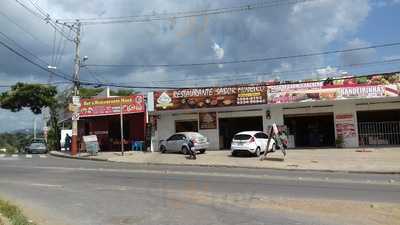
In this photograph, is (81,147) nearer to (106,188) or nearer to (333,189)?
(106,188)

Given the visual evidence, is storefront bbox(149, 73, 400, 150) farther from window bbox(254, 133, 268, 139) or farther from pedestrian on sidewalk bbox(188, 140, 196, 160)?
pedestrian on sidewalk bbox(188, 140, 196, 160)

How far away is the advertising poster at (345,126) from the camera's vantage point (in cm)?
3750

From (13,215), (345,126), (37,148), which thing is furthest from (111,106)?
(13,215)

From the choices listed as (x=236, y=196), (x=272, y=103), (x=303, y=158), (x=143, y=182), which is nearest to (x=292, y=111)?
(x=272, y=103)

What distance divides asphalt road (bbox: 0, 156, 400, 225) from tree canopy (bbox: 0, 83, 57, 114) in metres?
37.1

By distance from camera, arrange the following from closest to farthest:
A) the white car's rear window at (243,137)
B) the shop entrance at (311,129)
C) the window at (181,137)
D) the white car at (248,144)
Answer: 1. the white car at (248,144)
2. the white car's rear window at (243,137)
3. the window at (181,137)
4. the shop entrance at (311,129)

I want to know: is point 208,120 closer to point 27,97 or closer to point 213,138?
point 213,138

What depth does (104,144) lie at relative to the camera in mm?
47344

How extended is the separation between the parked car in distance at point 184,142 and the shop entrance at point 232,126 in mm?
3677

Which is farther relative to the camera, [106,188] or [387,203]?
[106,188]

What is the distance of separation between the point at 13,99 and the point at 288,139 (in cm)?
3337

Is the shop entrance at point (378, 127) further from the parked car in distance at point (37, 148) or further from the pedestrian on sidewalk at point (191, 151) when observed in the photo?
the parked car in distance at point (37, 148)

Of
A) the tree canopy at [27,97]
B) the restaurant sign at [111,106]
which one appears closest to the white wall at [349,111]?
the restaurant sign at [111,106]

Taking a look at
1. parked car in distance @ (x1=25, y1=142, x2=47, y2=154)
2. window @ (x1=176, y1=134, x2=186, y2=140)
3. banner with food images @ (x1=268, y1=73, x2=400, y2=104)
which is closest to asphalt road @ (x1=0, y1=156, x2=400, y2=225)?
window @ (x1=176, y1=134, x2=186, y2=140)
